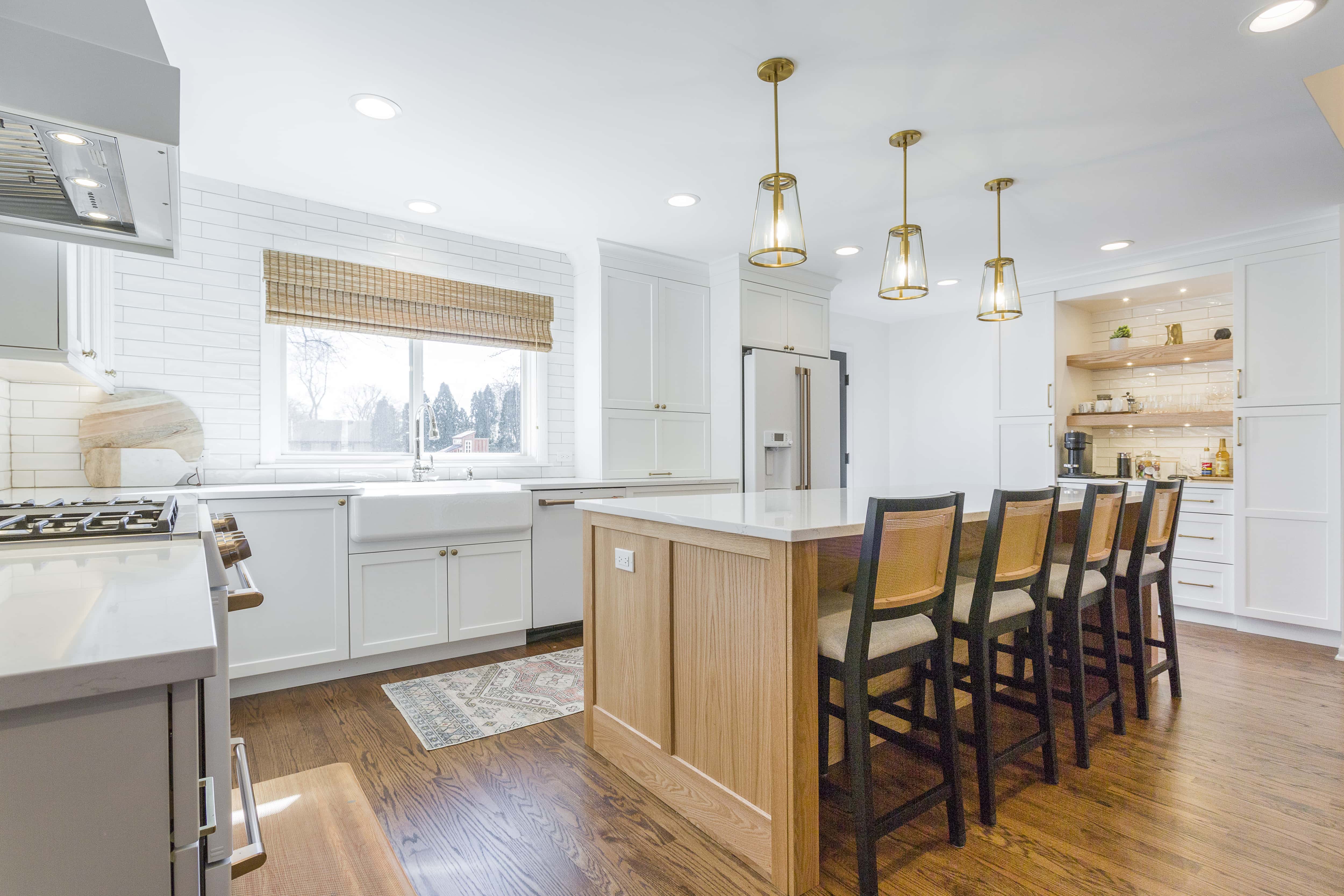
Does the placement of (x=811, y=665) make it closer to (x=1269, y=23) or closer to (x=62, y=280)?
(x=62, y=280)

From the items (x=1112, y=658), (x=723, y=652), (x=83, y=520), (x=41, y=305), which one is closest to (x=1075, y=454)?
(x=1112, y=658)

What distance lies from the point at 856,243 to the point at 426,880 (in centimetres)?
397

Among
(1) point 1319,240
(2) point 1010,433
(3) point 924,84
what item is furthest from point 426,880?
(1) point 1319,240

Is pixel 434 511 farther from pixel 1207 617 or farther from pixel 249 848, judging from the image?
pixel 1207 617

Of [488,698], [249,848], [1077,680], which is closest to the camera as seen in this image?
[249,848]

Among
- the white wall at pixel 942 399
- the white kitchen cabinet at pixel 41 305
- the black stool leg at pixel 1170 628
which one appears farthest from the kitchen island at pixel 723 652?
the white wall at pixel 942 399

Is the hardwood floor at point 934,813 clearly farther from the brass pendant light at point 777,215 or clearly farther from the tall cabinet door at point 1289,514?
the brass pendant light at point 777,215

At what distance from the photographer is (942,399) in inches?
245

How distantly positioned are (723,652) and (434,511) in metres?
1.89

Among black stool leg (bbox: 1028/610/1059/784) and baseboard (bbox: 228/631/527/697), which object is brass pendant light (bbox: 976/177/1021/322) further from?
baseboard (bbox: 228/631/527/697)

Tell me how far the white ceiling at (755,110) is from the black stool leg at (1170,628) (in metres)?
1.95

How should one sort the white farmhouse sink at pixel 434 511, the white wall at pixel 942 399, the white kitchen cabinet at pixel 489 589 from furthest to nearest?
the white wall at pixel 942 399, the white kitchen cabinet at pixel 489 589, the white farmhouse sink at pixel 434 511

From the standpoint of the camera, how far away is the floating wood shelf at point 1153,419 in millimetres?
4297

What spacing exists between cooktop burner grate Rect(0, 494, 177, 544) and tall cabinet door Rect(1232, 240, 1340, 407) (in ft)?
17.4
